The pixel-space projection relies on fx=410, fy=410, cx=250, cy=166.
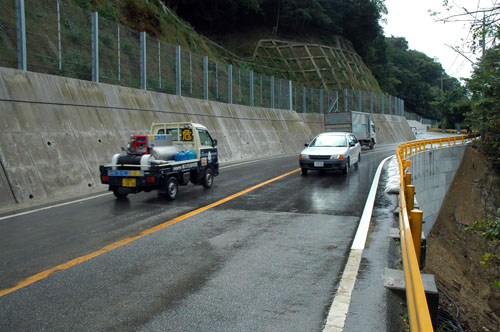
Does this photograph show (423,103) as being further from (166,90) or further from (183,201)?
(183,201)

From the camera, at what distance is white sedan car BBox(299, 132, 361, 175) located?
49.6 feet

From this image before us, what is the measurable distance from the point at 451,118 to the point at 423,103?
28160mm

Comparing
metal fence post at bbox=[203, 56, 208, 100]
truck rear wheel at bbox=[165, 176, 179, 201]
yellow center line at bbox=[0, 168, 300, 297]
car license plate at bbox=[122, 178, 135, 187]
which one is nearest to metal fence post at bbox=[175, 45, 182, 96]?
metal fence post at bbox=[203, 56, 208, 100]

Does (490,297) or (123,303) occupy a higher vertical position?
(123,303)

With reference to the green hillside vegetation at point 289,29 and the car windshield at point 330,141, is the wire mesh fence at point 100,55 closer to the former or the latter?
the car windshield at point 330,141

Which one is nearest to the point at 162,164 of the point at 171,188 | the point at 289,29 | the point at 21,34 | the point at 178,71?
the point at 171,188

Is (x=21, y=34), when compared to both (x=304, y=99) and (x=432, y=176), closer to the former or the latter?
(x=432, y=176)

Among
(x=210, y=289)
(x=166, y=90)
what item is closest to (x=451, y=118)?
(x=166, y=90)

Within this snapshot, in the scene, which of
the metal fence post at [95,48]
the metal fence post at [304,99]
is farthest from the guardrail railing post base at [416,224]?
the metal fence post at [304,99]

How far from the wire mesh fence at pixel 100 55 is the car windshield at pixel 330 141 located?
824cm

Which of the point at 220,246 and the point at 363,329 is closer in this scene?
the point at 363,329

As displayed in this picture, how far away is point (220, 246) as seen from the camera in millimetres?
6156

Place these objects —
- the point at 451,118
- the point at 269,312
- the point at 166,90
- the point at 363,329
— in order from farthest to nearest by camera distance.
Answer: the point at 451,118 < the point at 166,90 < the point at 269,312 < the point at 363,329

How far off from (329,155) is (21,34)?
10.7m
